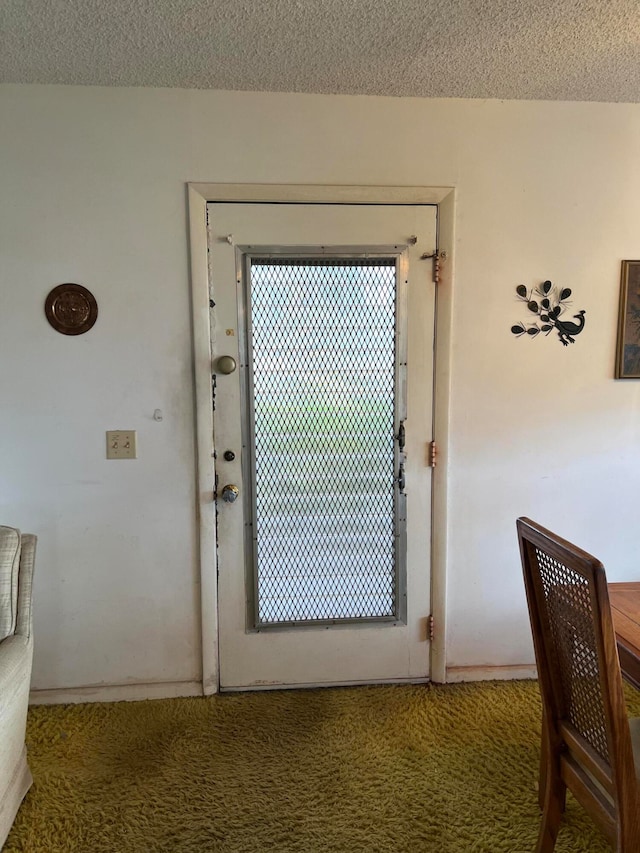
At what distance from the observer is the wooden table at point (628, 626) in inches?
45.1

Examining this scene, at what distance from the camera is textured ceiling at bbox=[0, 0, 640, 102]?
1394mm

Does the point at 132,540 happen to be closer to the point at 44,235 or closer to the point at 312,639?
the point at 312,639

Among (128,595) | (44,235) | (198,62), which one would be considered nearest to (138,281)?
(44,235)

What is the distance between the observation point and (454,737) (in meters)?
1.79

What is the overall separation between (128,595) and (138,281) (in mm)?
1246

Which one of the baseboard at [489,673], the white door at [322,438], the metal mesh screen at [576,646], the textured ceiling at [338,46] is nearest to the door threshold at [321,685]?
the white door at [322,438]

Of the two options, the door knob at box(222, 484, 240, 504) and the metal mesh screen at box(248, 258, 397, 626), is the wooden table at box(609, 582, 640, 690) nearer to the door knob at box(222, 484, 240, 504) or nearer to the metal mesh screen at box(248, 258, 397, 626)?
the metal mesh screen at box(248, 258, 397, 626)

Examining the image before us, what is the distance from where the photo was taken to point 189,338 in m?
1.88

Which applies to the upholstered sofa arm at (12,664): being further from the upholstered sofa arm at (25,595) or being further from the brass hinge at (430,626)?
the brass hinge at (430,626)

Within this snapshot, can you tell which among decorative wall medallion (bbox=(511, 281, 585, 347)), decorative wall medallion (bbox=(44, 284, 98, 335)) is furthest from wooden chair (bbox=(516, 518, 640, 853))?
decorative wall medallion (bbox=(44, 284, 98, 335))

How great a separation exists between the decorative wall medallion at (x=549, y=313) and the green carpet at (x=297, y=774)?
1502mm

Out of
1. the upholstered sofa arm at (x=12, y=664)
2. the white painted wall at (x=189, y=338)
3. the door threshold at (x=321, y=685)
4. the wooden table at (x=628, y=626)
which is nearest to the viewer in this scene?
the wooden table at (x=628, y=626)

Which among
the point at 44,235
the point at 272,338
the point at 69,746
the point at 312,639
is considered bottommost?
the point at 69,746

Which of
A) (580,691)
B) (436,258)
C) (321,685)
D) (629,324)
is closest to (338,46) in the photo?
(436,258)
